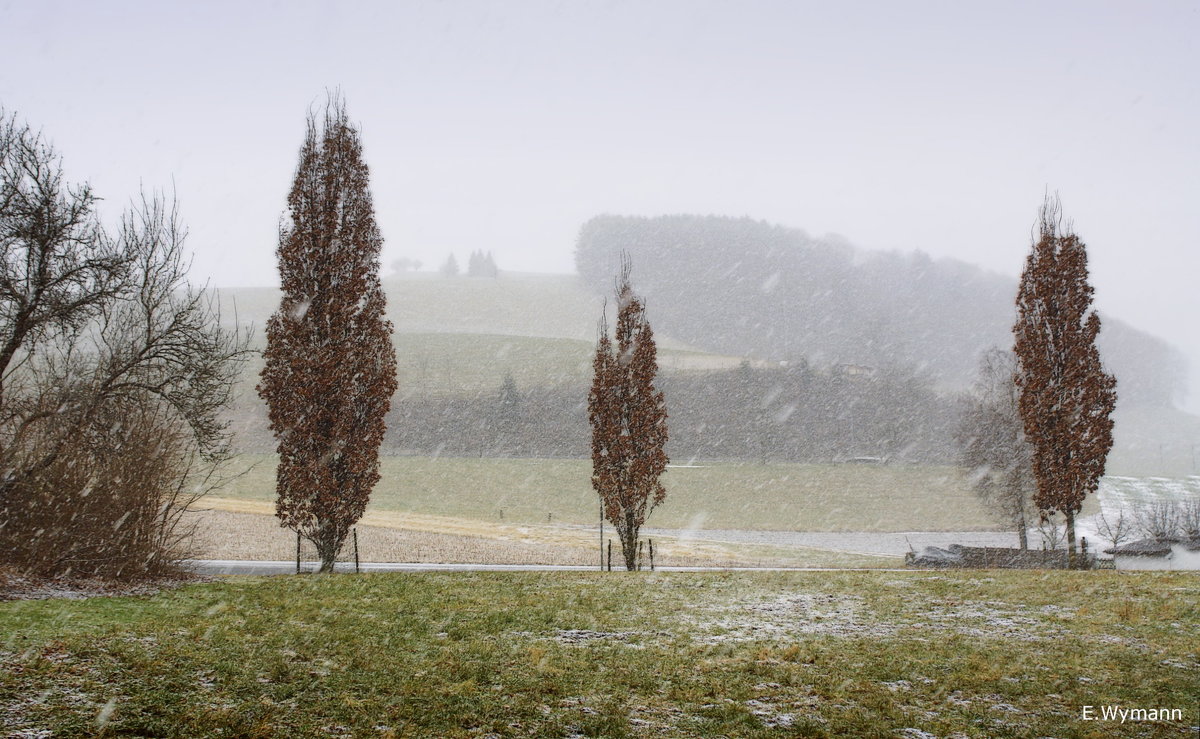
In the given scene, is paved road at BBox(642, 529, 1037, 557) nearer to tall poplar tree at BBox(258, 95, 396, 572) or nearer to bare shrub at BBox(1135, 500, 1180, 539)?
bare shrub at BBox(1135, 500, 1180, 539)

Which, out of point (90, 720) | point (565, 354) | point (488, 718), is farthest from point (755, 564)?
point (565, 354)

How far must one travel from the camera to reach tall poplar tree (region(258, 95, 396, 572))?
17531 mm

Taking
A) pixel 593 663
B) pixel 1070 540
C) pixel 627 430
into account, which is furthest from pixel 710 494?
pixel 593 663

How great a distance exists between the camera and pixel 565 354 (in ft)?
344

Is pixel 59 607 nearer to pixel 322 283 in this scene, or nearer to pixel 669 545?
pixel 322 283

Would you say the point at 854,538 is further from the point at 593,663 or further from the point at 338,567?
the point at 593,663

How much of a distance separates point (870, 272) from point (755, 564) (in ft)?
546

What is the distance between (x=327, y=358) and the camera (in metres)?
17.6

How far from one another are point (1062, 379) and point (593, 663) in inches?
712

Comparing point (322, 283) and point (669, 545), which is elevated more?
point (322, 283)

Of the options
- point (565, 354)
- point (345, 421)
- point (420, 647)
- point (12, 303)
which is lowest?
point (420, 647)

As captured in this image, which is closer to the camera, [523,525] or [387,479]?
[523,525]

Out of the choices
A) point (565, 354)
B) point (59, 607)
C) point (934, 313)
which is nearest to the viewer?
point (59, 607)

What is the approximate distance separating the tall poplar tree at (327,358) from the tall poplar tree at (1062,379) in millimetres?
17837
